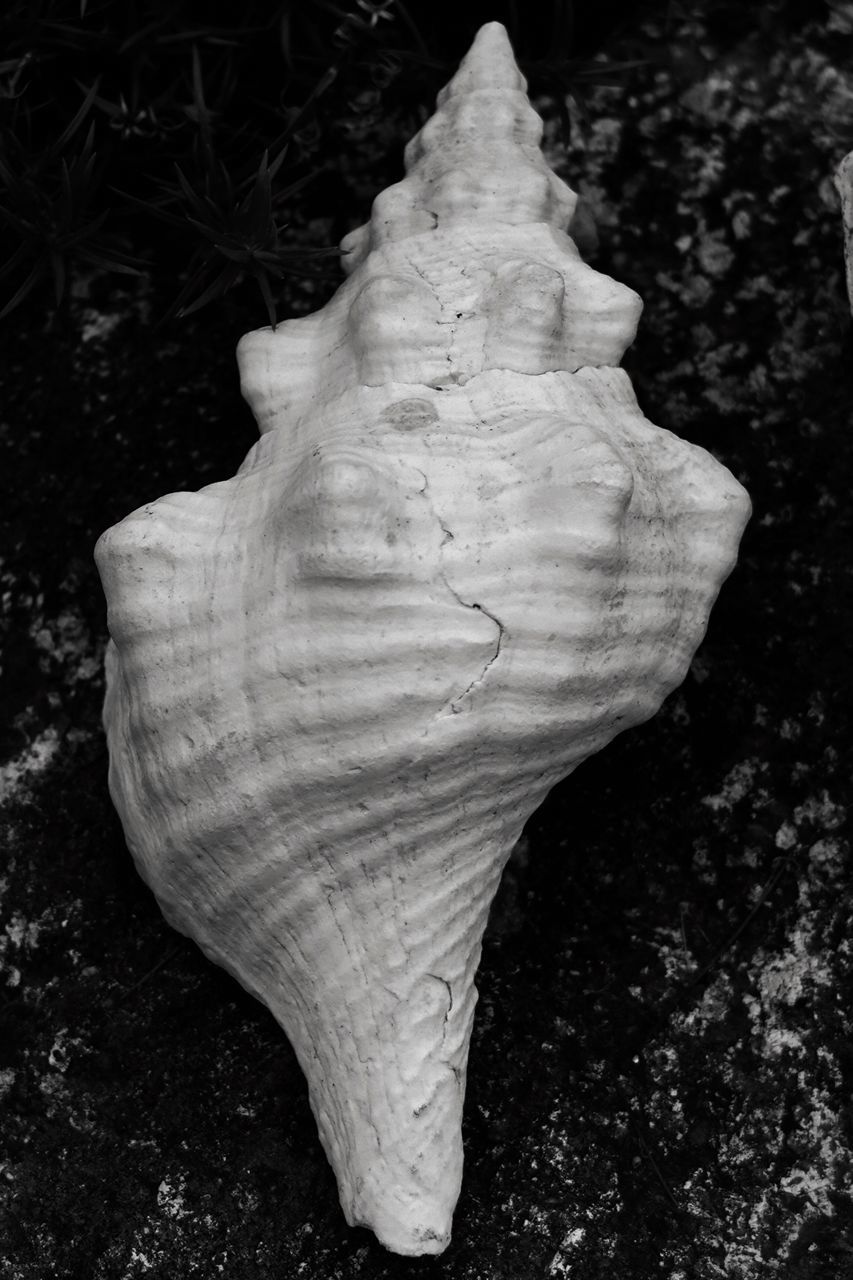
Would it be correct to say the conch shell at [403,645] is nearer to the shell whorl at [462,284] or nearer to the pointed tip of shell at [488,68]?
the shell whorl at [462,284]

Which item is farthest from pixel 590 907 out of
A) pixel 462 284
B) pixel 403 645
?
pixel 462 284

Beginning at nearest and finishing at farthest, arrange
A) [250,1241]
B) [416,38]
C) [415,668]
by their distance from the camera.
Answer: [415,668] < [250,1241] < [416,38]

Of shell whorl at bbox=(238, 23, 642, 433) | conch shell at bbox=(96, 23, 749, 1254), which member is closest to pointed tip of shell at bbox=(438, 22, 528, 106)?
shell whorl at bbox=(238, 23, 642, 433)

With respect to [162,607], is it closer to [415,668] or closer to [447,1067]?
[415,668]

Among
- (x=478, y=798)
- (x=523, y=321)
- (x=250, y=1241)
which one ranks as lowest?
(x=250, y=1241)

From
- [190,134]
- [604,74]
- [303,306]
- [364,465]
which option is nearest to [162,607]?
[364,465]
